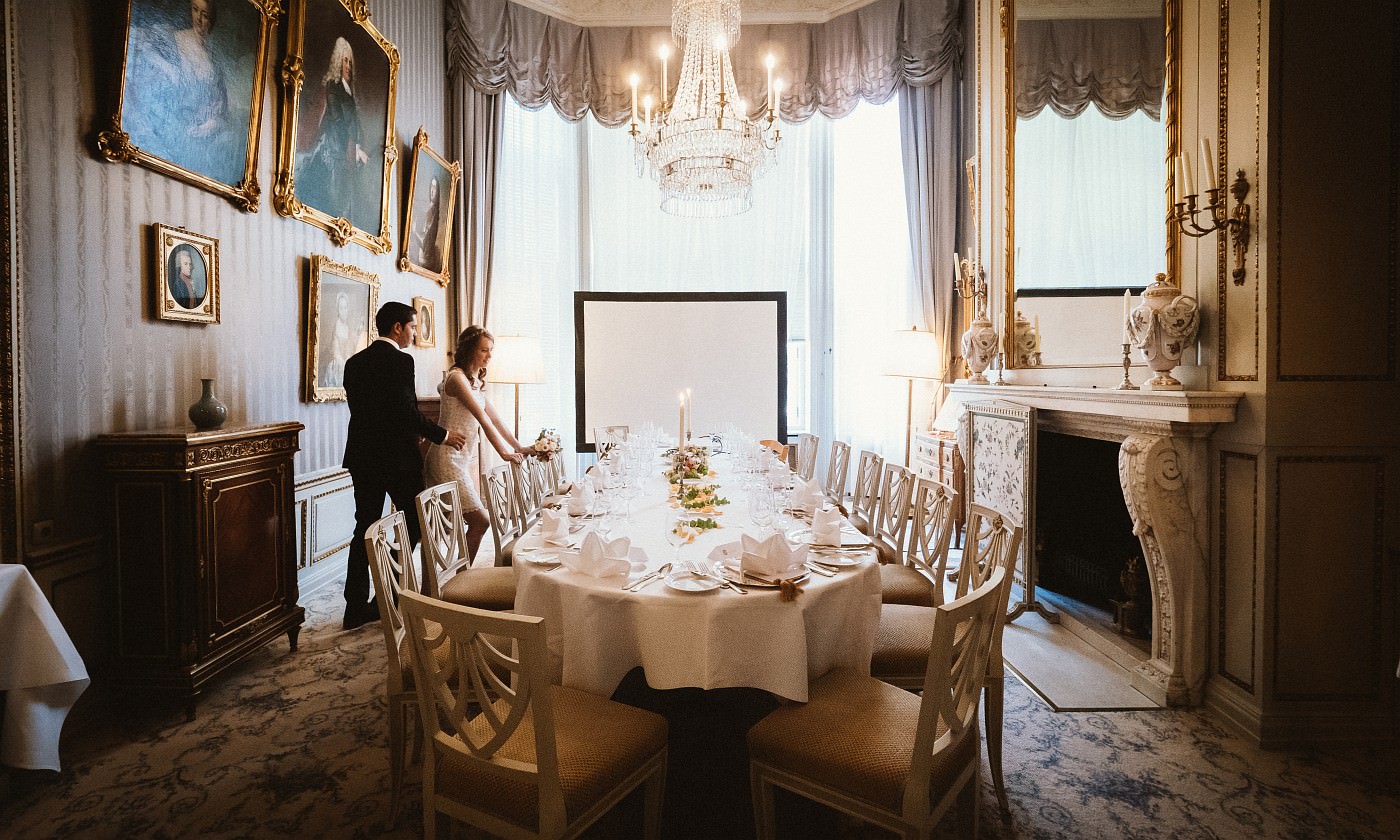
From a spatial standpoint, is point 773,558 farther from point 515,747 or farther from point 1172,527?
point 1172,527

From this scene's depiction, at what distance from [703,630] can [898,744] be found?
531mm

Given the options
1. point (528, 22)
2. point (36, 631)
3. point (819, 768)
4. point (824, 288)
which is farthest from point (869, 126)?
point (36, 631)

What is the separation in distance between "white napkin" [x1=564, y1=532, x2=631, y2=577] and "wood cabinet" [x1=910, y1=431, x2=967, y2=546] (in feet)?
11.5

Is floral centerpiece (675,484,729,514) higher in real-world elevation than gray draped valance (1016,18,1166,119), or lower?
lower

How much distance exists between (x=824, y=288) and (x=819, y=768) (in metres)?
5.58

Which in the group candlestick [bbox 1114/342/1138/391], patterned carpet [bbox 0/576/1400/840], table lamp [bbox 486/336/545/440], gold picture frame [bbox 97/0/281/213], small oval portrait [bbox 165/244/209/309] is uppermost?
gold picture frame [bbox 97/0/281/213]

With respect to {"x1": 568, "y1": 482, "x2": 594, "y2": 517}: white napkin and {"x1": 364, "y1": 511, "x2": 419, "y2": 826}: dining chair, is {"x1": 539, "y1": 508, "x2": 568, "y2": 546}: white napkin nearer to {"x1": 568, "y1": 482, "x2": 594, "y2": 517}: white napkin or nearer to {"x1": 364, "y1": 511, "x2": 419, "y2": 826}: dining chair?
{"x1": 568, "y1": 482, "x2": 594, "y2": 517}: white napkin

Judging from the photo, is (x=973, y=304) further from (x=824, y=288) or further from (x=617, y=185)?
(x=617, y=185)

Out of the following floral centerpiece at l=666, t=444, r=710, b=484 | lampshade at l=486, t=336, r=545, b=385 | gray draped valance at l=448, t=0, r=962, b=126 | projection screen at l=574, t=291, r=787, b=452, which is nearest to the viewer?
floral centerpiece at l=666, t=444, r=710, b=484

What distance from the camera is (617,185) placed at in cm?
663

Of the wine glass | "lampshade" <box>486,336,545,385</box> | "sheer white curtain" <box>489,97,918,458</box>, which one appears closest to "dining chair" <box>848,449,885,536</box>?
the wine glass

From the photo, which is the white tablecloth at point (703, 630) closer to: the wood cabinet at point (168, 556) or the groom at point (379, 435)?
the wood cabinet at point (168, 556)

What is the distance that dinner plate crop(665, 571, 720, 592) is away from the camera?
70.8 inches

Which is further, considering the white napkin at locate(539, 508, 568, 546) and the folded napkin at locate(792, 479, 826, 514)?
the folded napkin at locate(792, 479, 826, 514)
